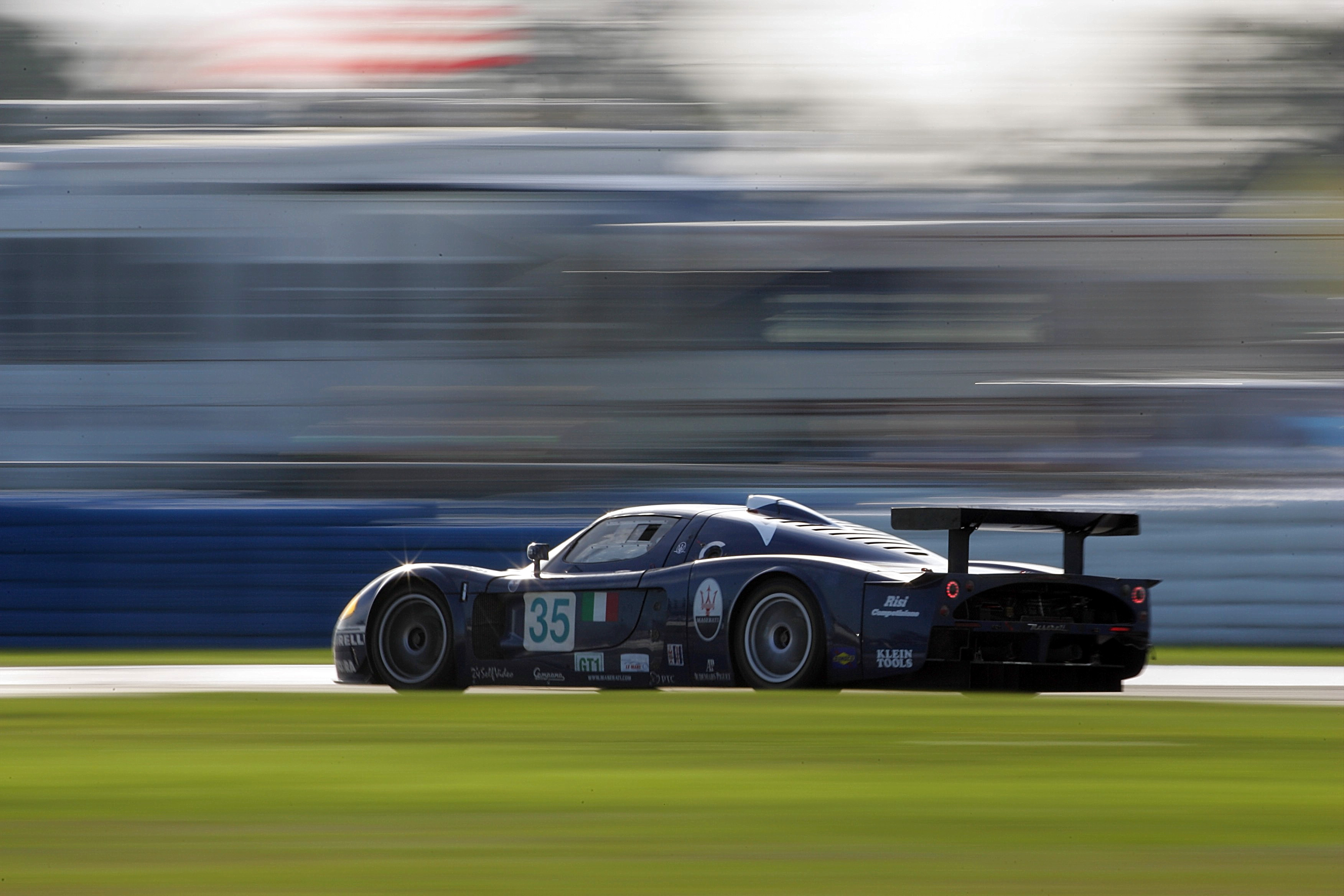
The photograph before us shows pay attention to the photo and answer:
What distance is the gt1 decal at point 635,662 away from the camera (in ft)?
28.7

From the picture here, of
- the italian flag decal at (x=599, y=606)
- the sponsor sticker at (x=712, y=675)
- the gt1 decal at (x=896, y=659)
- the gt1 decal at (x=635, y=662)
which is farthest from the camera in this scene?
the italian flag decal at (x=599, y=606)

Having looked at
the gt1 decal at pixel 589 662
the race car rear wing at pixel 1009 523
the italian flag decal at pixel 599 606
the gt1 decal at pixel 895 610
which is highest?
the race car rear wing at pixel 1009 523

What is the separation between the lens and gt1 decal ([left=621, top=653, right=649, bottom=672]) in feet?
28.7

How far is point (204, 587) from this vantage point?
43.3ft

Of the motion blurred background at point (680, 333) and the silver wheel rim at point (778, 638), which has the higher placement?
the motion blurred background at point (680, 333)

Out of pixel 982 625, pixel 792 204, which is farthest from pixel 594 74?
pixel 982 625

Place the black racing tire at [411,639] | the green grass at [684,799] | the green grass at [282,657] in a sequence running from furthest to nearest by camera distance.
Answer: the green grass at [282,657]
the black racing tire at [411,639]
the green grass at [684,799]

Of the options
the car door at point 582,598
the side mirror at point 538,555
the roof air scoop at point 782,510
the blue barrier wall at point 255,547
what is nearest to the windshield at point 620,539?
the car door at point 582,598

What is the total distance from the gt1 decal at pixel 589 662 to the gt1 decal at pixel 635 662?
114mm

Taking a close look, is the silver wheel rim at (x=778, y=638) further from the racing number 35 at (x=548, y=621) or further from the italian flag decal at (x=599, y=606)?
the racing number 35 at (x=548, y=621)

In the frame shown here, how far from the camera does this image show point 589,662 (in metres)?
8.98

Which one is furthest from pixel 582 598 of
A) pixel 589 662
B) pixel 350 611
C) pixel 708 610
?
pixel 350 611

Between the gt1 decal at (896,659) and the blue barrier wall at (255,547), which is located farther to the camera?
the blue barrier wall at (255,547)

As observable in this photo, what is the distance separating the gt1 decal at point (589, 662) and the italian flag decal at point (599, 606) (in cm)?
15
